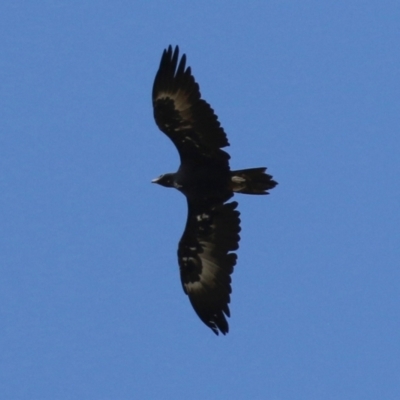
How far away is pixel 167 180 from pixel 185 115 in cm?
126

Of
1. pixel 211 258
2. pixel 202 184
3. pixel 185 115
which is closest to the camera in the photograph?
pixel 185 115

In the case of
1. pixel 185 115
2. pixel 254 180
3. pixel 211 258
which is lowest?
pixel 211 258

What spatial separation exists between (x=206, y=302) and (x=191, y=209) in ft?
5.31

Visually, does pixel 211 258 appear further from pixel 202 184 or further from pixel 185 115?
pixel 185 115

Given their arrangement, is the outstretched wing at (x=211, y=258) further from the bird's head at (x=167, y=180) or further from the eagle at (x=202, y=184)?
the bird's head at (x=167, y=180)

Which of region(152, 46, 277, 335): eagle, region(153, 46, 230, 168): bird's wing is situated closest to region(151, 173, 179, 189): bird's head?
region(152, 46, 277, 335): eagle

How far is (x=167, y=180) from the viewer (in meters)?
19.8

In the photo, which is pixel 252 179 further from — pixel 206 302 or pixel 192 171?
pixel 206 302

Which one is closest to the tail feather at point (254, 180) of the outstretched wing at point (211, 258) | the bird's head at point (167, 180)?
the outstretched wing at point (211, 258)

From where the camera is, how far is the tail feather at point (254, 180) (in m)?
19.1

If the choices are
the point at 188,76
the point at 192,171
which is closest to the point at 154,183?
the point at 192,171

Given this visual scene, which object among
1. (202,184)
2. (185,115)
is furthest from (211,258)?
(185,115)

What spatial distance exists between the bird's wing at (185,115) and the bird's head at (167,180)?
462 millimetres

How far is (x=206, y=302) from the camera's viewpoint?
20281 mm
